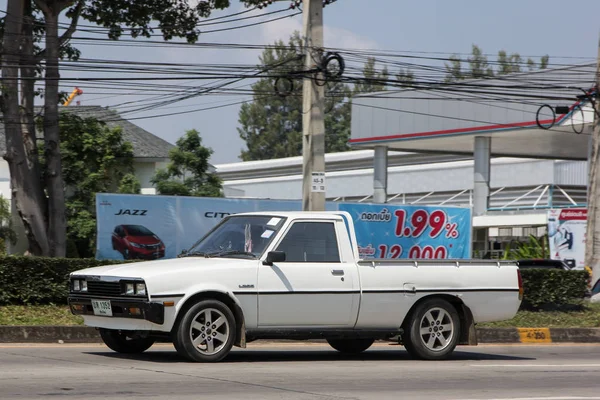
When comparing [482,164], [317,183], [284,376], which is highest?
[482,164]

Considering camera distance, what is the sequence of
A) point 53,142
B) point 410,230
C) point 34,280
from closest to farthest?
point 34,280 < point 53,142 < point 410,230

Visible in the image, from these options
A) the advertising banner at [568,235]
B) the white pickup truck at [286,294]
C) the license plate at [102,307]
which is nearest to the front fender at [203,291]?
the white pickup truck at [286,294]

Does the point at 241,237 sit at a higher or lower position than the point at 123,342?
higher

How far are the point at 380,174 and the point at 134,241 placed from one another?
20.6 metres

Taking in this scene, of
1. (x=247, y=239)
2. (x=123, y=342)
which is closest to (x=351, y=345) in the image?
(x=247, y=239)

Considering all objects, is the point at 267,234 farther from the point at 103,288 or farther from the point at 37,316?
the point at 37,316

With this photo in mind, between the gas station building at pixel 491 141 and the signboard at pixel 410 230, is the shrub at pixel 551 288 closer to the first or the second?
the signboard at pixel 410 230

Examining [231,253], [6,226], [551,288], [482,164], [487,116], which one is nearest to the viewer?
[231,253]

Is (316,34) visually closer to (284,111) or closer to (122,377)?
(122,377)

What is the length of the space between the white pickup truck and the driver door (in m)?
0.01

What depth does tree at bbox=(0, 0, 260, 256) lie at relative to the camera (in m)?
24.9

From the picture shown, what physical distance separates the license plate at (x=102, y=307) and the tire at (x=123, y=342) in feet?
2.21

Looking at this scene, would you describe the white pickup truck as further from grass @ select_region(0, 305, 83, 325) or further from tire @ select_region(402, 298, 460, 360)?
grass @ select_region(0, 305, 83, 325)

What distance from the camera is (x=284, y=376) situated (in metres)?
10.4
